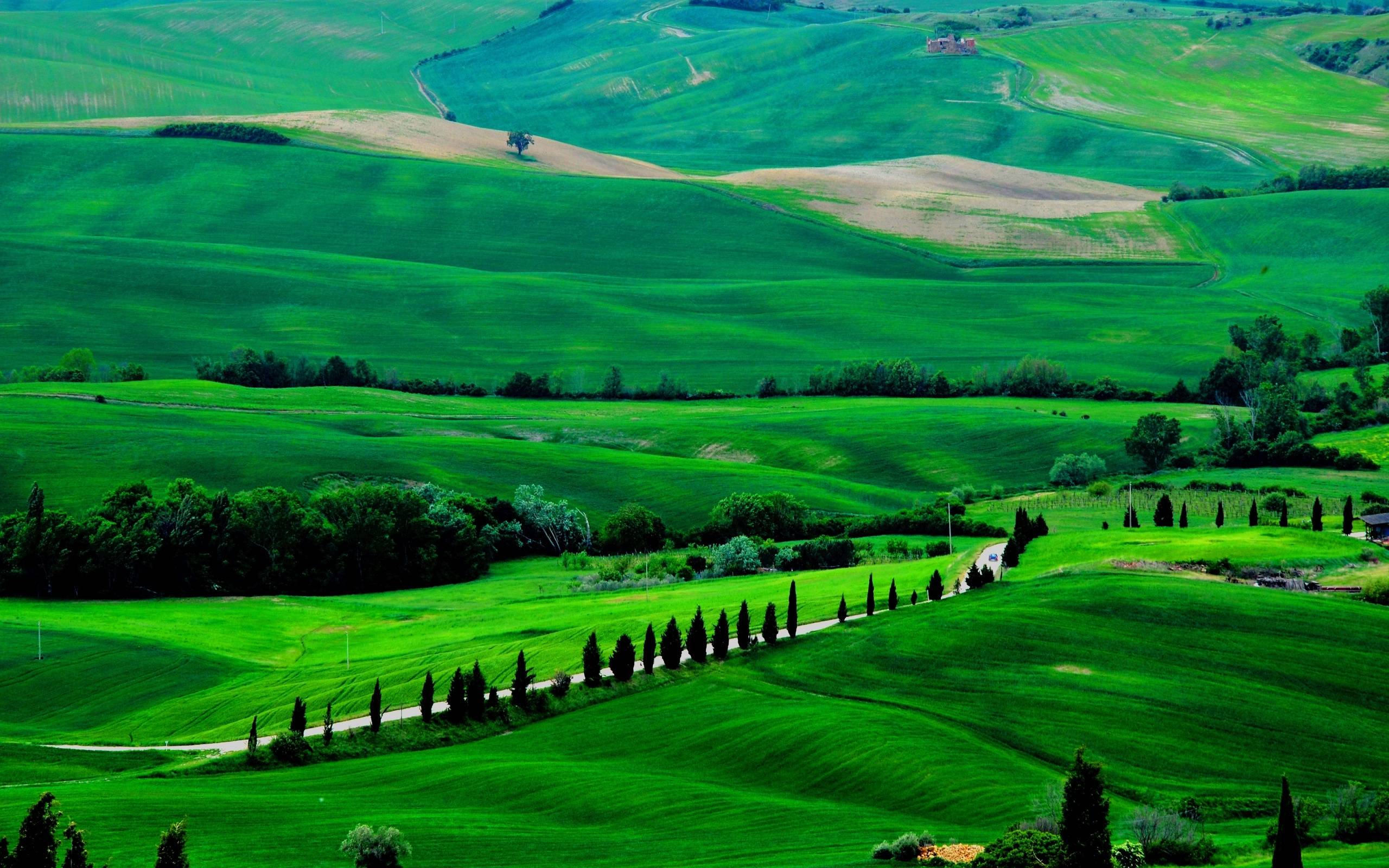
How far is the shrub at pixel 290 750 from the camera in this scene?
60656 mm

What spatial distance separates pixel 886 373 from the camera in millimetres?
167500

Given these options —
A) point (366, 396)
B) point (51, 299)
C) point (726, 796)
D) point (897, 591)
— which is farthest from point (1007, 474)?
point (51, 299)

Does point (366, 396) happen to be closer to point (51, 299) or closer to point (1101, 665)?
point (51, 299)

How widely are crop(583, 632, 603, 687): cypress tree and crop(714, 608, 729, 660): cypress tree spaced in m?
5.59

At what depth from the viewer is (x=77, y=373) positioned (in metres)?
156

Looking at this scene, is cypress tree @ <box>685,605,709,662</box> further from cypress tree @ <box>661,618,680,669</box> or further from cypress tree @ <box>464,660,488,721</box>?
cypress tree @ <box>464,660,488,721</box>

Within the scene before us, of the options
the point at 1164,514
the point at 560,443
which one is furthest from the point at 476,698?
the point at 560,443

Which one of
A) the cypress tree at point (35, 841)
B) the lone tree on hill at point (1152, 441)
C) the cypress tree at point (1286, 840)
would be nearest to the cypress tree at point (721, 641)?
the cypress tree at point (35, 841)

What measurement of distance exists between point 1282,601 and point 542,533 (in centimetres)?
6196

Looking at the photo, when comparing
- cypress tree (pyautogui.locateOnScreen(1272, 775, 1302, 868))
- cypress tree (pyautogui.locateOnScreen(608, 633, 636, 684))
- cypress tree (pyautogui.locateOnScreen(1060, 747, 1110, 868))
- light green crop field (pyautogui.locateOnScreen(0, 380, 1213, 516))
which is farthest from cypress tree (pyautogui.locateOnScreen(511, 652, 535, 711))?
light green crop field (pyautogui.locateOnScreen(0, 380, 1213, 516))

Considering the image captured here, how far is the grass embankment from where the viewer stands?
71.8 metres

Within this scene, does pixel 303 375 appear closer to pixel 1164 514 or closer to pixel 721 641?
pixel 1164 514

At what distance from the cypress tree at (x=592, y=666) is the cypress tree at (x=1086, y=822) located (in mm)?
28751

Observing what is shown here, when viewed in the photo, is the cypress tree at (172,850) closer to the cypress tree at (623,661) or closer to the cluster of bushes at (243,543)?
the cypress tree at (623,661)
